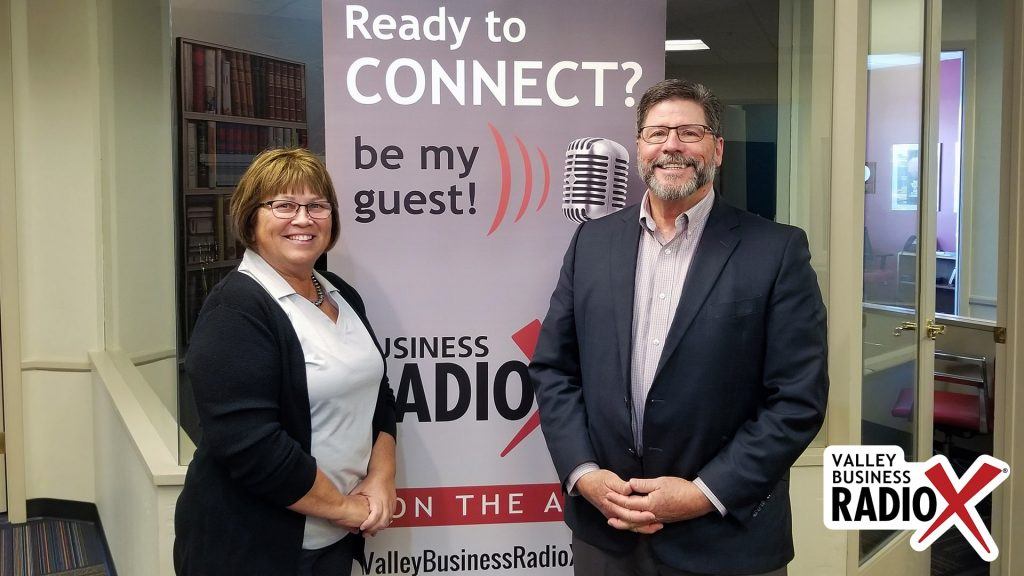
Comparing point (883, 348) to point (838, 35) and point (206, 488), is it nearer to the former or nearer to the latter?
point (838, 35)

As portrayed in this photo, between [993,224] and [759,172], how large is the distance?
370 cm

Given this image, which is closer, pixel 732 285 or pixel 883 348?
pixel 732 285

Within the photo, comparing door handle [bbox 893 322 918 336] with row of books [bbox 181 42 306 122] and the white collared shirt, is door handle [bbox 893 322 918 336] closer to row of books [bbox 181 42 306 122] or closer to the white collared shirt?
the white collared shirt

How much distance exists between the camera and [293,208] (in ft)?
5.92

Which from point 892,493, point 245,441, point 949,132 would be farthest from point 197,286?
point 949,132

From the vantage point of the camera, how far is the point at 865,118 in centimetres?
254

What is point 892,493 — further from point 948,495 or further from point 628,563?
point 628,563

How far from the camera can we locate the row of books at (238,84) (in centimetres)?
224

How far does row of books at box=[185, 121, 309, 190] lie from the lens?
2.25 metres

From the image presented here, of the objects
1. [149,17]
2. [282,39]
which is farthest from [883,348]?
[149,17]

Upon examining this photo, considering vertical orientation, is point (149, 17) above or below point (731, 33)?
above

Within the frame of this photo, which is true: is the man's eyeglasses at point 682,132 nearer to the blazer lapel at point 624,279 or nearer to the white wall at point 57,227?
the blazer lapel at point 624,279

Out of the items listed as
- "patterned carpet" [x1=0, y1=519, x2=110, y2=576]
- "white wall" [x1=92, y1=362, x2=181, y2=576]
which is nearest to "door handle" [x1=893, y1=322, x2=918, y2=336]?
"white wall" [x1=92, y1=362, x2=181, y2=576]

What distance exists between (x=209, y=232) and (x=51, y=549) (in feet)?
8.69
